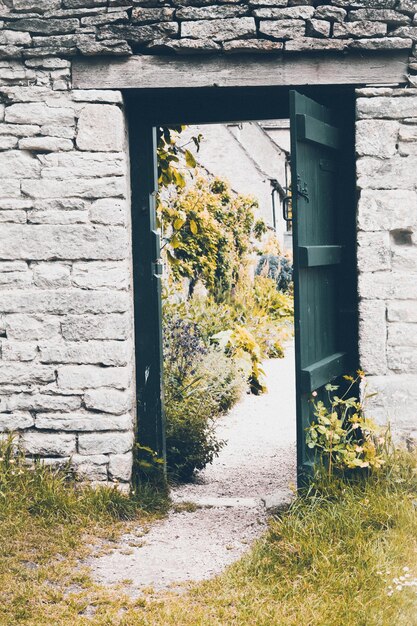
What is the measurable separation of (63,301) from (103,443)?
908 mm

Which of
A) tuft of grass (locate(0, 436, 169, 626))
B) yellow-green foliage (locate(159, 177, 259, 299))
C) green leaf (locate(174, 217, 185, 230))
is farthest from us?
yellow-green foliage (locate(159, 177, 259, 299))

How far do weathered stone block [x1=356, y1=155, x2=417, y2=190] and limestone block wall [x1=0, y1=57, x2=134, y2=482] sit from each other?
1.45 m

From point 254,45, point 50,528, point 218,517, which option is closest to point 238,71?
point 254,45

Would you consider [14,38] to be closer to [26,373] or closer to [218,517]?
[26,373]

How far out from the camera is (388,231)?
16.3 ft

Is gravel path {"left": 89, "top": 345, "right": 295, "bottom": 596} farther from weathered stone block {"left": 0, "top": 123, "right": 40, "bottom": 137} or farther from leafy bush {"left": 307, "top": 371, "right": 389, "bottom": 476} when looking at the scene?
weathered stone block {"left": 0, "top": 123, "right": 40, "bottom": 137}

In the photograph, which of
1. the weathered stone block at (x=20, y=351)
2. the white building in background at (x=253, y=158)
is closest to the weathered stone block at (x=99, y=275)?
the weathered stone block at (x=20, y=351)

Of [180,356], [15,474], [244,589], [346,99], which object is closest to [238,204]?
[180,356]

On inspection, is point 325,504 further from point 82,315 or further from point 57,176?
point 57,176

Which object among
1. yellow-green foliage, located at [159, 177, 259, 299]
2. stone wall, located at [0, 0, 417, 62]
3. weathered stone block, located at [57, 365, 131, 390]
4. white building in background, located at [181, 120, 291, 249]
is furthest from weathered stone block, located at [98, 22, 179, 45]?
white building in background, located at [181, 120, 291, 249]

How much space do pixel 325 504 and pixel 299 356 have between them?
2.69 feet

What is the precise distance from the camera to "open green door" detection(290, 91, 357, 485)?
15.0 feet

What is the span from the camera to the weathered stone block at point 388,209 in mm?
4957

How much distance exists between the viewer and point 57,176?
5090 millimetres
